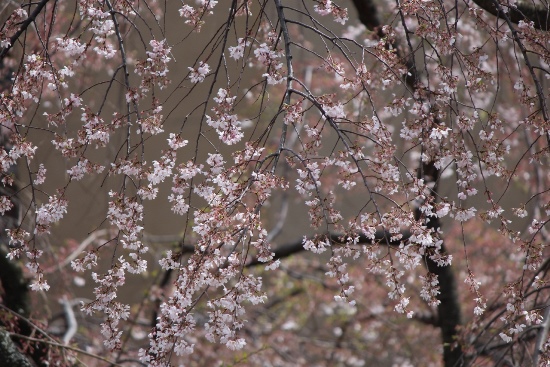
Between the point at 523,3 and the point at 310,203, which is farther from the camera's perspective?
the point at 523,3

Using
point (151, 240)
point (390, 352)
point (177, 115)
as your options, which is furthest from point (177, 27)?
point (390, 352)

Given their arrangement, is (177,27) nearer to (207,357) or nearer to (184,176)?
(207,357)

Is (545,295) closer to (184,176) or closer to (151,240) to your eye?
(184,176)

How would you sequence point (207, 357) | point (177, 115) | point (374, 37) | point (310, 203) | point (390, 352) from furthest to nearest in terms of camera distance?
point (177, 115), point (390, 352), point (207, 357), point (374, 37), point (310, 203)

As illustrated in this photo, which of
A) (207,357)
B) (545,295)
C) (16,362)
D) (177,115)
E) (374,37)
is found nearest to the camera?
(16,362)

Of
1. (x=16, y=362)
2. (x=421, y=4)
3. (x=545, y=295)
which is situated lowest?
(x=16, y=362)

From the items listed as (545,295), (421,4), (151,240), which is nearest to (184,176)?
(421,4)

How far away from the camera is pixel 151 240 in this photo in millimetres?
4316

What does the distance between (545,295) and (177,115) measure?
3956 millimetres

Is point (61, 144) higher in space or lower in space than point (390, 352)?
lower

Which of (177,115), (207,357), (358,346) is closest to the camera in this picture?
(207,357)

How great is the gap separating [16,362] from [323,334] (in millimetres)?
3739

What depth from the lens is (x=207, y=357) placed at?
13.8 feet

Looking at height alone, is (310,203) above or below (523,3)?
below
